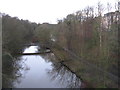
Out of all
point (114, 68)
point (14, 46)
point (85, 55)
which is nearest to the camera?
point (114, 68)

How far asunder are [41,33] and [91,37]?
25289 mm

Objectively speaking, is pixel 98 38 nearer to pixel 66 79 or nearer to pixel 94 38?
pixel 94 38

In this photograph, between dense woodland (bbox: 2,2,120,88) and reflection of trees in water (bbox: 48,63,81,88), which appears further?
reflection of trees in water (bbox: 48,63,81,88)

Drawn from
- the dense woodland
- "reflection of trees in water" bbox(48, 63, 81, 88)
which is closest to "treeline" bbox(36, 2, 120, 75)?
the dense woodland

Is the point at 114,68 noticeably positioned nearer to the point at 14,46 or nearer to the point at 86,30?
the point at 86,30

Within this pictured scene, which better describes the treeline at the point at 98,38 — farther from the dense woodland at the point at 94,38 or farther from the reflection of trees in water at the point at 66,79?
the reflection of trees in water at the point at 66,79

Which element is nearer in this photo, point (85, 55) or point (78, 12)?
point (85, 55)

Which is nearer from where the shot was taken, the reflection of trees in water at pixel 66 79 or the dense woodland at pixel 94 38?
the dense woodland at pixel 94 38

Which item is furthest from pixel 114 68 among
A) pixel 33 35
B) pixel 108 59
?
pixel 33 35

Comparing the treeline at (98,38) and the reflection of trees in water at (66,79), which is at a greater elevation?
the treeline at (98,38)

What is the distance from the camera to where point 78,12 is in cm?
2942

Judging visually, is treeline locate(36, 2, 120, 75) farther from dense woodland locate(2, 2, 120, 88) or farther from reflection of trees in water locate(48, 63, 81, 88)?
reflection of trees in water locate(48, 63, 81, 88)

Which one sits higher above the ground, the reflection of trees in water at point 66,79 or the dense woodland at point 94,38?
the dense woodland at point 94,38

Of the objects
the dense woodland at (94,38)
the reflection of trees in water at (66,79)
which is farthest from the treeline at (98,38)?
the reflection of trees in water at (66,79)
